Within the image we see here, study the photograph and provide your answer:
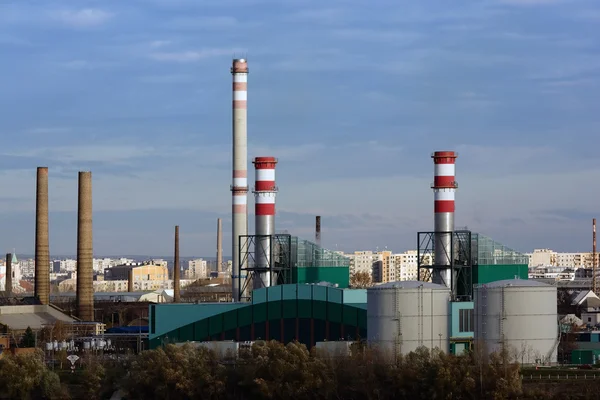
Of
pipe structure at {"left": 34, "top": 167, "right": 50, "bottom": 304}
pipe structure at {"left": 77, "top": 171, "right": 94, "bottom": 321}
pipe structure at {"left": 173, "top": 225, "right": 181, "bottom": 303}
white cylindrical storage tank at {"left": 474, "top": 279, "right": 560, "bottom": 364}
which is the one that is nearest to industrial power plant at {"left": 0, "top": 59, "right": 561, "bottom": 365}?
white cylindrical storage tank at {"left": 474, "top": 279, "right": 560, "bottom": 364}

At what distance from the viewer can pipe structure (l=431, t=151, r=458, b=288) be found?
2608 inches

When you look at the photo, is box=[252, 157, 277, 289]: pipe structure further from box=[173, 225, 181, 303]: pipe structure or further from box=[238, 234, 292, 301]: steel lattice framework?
box=[173, 225, 181, 303]: pipe structure

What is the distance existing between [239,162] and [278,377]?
29.1 metres

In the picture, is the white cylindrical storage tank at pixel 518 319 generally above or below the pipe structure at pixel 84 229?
below

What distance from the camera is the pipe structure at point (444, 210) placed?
66250 mm

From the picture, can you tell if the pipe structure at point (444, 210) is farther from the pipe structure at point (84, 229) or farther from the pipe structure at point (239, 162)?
the pipe structure at point (84, 229)

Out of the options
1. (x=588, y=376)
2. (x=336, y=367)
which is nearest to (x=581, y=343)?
(x=588, y=376)

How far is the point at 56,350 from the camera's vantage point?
72.9 metres

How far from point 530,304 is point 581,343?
10.8 meters

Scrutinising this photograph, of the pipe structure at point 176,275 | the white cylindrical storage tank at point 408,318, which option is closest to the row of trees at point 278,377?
the white cylindrical storage tank at point 408,318

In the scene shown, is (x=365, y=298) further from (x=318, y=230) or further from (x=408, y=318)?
(x=318, y=230)

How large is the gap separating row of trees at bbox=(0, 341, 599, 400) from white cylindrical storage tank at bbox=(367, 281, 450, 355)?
1652 millimetres

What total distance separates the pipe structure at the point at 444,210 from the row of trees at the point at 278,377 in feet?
33.5

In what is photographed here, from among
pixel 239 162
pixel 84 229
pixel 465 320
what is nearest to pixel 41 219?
pixel 84 229
